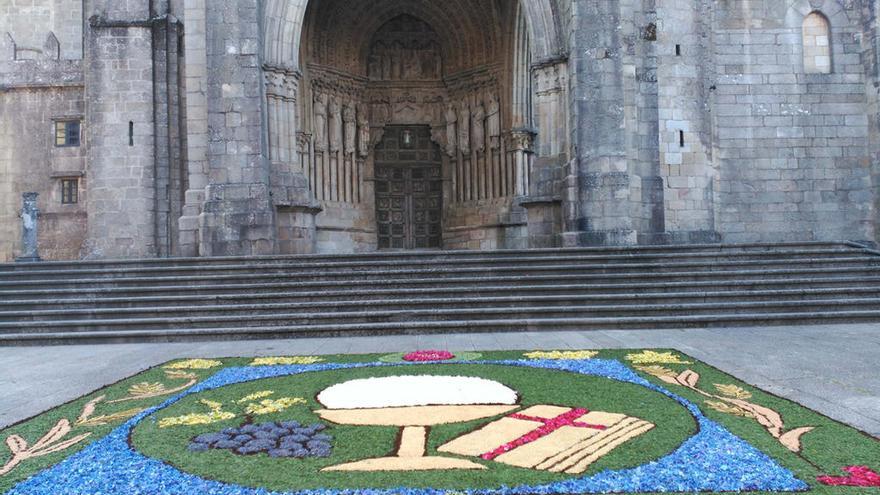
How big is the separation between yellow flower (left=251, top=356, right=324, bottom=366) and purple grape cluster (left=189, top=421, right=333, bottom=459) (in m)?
2.54

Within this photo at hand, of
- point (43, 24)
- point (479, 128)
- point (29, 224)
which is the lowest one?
point (29, 224)

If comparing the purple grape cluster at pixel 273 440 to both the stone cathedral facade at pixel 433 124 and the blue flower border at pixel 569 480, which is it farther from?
the stone cathedral facade at pixel 433 124

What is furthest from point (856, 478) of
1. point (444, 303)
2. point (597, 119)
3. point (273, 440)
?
point (597, 119)

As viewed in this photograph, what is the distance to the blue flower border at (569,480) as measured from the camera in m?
3.02

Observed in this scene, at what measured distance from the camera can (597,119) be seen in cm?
1405

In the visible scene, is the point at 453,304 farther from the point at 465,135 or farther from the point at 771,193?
the point at 771,193

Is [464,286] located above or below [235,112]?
below

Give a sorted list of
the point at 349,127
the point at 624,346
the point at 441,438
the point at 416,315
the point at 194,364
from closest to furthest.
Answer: the point at 441,438 < the point at 194,364 < the point at 624,346 < the point at 416,315 < the point at 349,127

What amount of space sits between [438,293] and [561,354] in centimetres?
356

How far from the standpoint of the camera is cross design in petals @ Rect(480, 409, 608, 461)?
3604mm

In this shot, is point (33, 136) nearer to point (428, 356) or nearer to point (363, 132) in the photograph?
point (363, 132)

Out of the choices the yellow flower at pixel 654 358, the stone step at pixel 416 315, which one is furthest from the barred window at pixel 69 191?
the yellow flower at pixel 654 358

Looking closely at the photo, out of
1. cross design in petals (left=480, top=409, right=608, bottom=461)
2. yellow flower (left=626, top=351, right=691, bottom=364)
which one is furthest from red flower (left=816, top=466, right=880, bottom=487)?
yellow flower (left=626, top=351, right=691, bottom=364)

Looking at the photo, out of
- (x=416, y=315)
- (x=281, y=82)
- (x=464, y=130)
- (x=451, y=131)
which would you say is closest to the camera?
(x=416, y=315)
